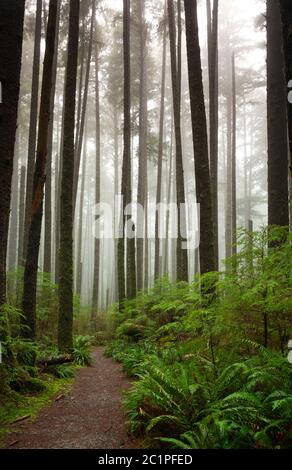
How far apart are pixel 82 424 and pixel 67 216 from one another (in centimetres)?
520

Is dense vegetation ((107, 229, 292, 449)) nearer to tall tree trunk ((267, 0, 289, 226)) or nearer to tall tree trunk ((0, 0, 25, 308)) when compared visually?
tall tree trunk ((0, 0, 25, 308))

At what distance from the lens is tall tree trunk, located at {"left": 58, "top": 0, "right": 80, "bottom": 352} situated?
29.0 feet

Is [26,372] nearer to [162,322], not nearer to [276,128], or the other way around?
[162,322]

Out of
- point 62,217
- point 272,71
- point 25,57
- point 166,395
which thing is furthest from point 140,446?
point 25,57

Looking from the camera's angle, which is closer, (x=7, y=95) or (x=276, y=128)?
(x=7, y=95)

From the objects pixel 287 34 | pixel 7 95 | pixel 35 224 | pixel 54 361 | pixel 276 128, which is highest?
pixel 276 128

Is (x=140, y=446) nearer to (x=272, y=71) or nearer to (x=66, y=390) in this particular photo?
(x=66, y=390)

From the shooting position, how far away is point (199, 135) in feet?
24.8

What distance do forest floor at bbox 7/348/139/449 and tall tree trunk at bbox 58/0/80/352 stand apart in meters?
1.86

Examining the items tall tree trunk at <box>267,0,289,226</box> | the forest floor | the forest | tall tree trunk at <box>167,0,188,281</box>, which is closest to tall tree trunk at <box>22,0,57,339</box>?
the forest

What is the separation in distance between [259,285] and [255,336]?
941 millimetres

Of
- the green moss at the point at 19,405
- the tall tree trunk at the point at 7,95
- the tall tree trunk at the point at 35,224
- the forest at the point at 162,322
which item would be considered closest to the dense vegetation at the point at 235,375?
the forest at the point at 162,322

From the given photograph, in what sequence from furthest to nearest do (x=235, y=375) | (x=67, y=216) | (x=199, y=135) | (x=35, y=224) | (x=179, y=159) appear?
A: (x=179, y=159), (x=67, y=216), (x=199, y=135), (x=35, y=224), (x=235, y=375)

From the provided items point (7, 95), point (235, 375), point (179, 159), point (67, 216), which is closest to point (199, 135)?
point (67, 216)
